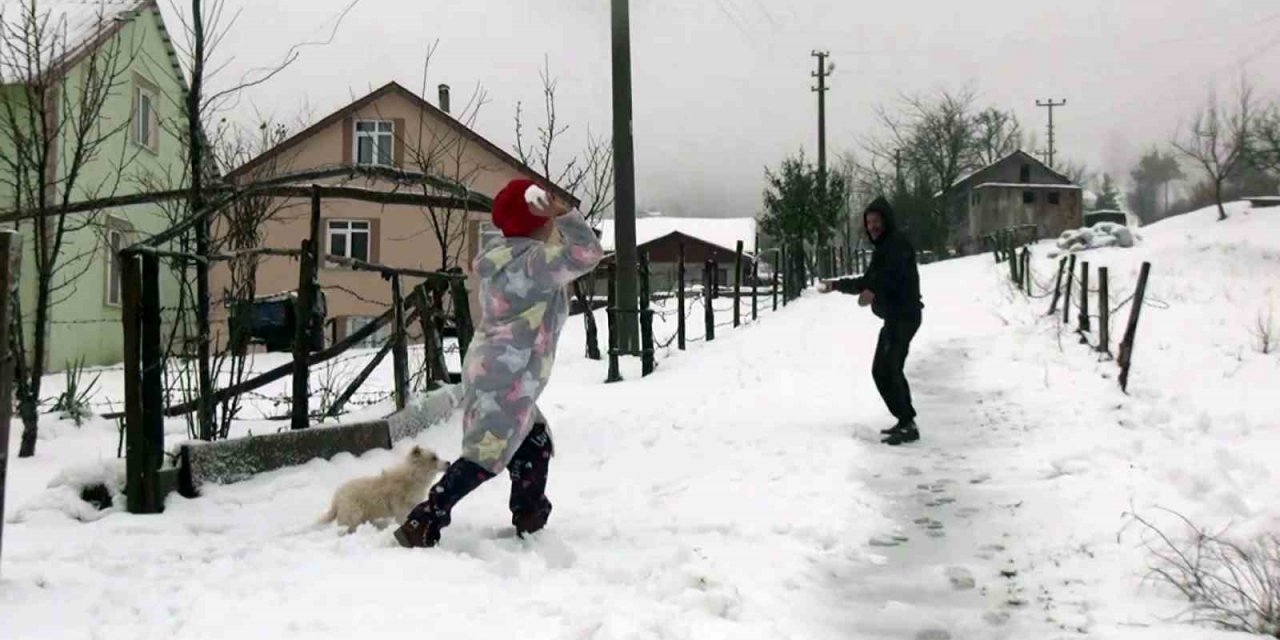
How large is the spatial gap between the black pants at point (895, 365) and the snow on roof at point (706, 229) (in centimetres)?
5588

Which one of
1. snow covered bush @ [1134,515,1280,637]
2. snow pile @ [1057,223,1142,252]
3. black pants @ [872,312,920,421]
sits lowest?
snow covered bush @ [1134,515,1280,637]

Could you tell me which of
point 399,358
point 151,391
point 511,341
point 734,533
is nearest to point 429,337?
point 399,358

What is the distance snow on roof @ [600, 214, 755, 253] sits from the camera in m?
65.5

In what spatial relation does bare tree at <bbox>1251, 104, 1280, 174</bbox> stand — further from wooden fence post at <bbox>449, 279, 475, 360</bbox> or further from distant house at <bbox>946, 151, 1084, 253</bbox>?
wooden fence post at <bbox>449, 279, 475, 360</bbox>

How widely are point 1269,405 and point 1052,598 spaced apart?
208 inches

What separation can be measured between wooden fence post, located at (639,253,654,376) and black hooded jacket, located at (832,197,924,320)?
4.74 metres

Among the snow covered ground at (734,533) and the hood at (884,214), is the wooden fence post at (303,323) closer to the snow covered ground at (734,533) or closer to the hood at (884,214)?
the snow covered ground at (734,533)

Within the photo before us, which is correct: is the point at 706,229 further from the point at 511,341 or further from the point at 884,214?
the point at 511,341

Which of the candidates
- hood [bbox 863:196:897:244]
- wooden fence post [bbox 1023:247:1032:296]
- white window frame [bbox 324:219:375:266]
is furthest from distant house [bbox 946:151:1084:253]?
hood [bbox 863:196:897:244]

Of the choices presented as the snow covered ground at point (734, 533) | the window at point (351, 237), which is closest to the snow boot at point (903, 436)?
the snow covered ground at point (734, 533)

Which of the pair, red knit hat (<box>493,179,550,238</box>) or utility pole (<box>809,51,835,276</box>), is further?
utility pole (<box>809,51,835,276</box>)

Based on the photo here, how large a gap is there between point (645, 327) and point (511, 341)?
321 inches

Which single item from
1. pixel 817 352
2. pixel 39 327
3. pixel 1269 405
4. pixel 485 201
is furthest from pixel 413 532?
pixel 817 352

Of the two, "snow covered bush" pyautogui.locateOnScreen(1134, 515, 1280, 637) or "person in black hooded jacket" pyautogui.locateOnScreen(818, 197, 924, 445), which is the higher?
"person in black hooded jacket" pyautogui.locateOnScreen(818, 197, 924, 445)
